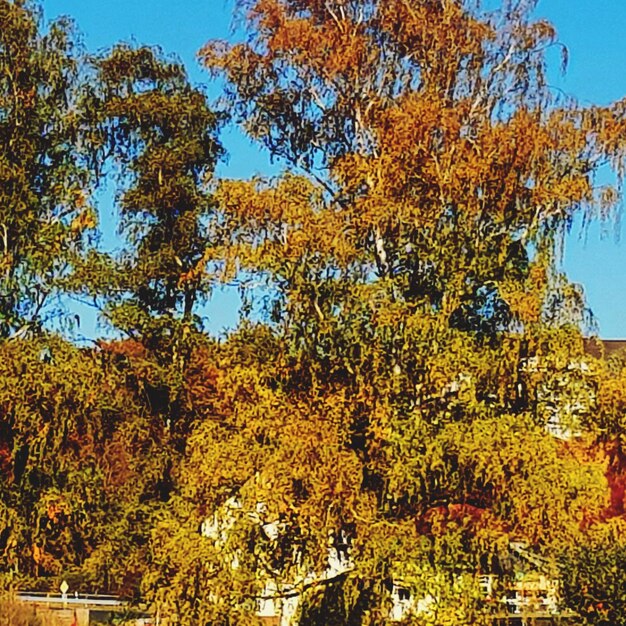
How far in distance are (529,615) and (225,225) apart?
300 inches

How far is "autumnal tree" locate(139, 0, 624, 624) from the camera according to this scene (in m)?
16.6

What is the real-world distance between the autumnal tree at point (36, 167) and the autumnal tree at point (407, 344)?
4.19 metres

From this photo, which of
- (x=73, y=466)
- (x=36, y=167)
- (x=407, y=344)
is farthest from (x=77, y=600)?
(x=407, y=344)

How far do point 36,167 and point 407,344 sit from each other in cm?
830

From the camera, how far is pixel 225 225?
1822 cm

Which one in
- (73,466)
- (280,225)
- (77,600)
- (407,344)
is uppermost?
(280,225)

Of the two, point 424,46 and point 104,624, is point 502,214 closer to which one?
point 424,46

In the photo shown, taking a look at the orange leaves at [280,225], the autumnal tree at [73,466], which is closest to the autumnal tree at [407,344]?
the orange leaves at [280,225]

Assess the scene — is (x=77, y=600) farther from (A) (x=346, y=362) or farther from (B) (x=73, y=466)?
(A) (x=346, y=362)

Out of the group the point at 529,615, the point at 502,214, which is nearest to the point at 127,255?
the point at 502,214

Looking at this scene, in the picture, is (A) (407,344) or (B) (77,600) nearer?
(A) (407,344)

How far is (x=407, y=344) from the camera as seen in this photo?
17.2 metres

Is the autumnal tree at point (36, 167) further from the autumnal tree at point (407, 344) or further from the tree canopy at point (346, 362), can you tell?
the autumnal tree at point (407, 344)

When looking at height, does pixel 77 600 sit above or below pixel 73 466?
below
